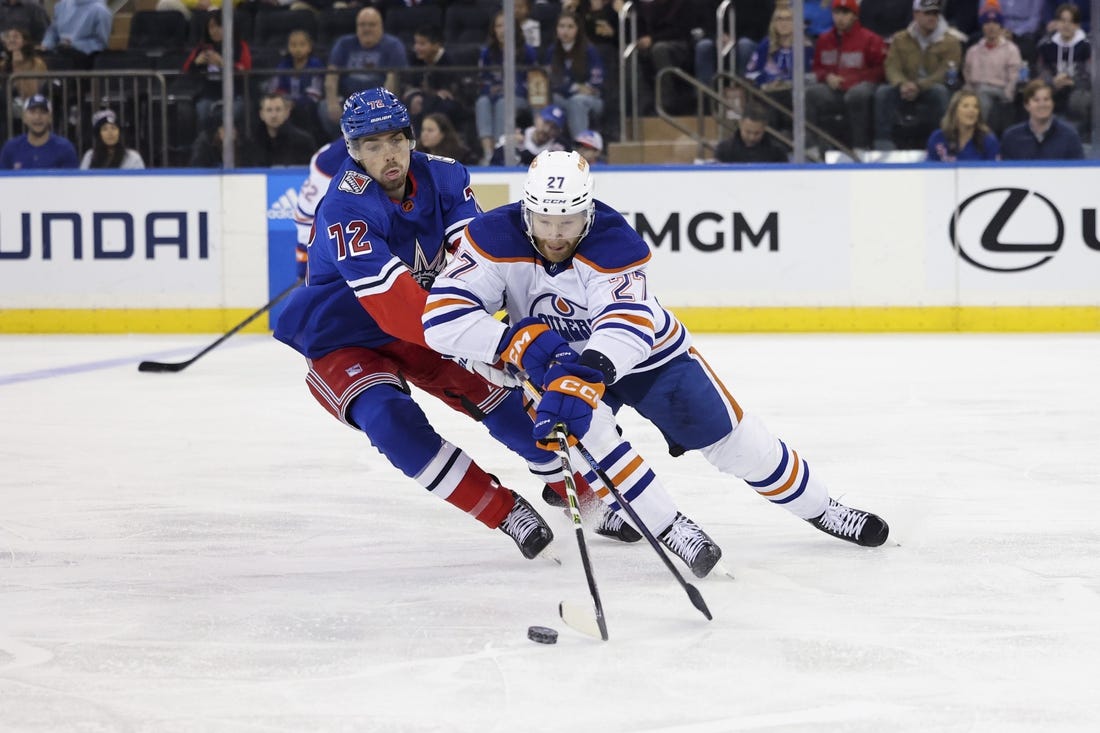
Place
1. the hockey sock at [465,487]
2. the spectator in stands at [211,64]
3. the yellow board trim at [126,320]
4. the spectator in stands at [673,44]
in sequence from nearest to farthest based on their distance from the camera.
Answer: the hockey sock at [465,487], the spectator in stands at [211,64], the yellow board trim at [126,320], the spectator in stands at [673,44]

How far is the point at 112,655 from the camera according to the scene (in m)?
2.48

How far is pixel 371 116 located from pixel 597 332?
764 millimetres

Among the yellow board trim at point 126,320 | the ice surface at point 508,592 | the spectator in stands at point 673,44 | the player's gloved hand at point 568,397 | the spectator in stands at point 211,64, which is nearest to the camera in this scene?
the ice surface at point 508,592

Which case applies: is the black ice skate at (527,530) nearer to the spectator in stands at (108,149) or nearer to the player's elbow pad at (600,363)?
the player's elbow pad at (600,363)

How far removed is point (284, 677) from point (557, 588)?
2.48 feet

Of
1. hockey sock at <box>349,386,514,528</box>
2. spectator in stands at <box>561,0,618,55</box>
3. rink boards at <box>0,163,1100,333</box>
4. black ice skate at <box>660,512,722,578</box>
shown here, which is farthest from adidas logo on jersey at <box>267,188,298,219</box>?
black ice skate at <box>660,512,722,578</box>

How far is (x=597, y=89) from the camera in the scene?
8.84m

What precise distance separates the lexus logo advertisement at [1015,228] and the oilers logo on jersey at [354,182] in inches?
219

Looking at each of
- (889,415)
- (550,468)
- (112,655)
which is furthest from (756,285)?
(112,655)

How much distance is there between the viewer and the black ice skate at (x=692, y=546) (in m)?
2.97

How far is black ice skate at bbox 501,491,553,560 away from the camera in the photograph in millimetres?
3219

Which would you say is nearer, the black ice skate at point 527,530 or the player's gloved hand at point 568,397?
the player's gloved hand at point 568,397

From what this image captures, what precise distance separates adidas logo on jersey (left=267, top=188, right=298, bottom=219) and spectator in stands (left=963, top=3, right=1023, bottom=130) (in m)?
3.69

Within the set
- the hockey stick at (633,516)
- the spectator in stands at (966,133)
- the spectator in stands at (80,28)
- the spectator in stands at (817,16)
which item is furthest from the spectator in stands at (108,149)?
the hockey stick at (633,516)
